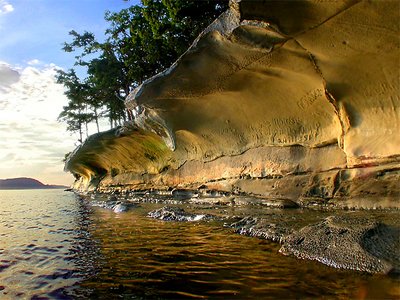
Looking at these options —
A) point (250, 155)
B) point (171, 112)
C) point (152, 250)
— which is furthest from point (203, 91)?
point (152, 250)

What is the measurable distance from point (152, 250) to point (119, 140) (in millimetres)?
10233

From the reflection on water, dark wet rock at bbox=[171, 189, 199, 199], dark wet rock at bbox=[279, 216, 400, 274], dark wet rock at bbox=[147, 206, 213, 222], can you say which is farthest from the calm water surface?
dark wet rock at bbox=[171, 189, 199, 199]

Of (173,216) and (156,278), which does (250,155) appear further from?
(156,278)

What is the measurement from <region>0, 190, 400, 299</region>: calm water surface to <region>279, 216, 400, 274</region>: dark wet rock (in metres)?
0.13

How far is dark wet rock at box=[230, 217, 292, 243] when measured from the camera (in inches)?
162

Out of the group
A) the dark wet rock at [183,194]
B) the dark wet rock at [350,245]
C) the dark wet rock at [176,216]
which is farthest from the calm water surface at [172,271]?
the dark wet rock at [183,194]

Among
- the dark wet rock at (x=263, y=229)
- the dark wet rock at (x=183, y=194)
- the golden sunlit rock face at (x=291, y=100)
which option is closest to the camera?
the dark wet rock at (x=263, y=229)

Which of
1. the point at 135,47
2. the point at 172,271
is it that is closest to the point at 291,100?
the point at 172,271

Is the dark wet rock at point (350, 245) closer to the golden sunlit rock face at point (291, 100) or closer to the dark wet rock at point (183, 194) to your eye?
the golden sunlit rock face at point (291, 100)

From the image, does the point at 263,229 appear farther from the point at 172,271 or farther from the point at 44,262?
the point at 44,262

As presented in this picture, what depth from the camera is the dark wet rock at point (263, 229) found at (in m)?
4.11

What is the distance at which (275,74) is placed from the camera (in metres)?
6.89

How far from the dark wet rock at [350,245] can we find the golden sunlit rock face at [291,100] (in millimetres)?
2787

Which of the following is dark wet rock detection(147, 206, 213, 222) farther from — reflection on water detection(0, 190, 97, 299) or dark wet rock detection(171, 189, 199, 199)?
dark wet rock detection(171, 189, 199, 199)
